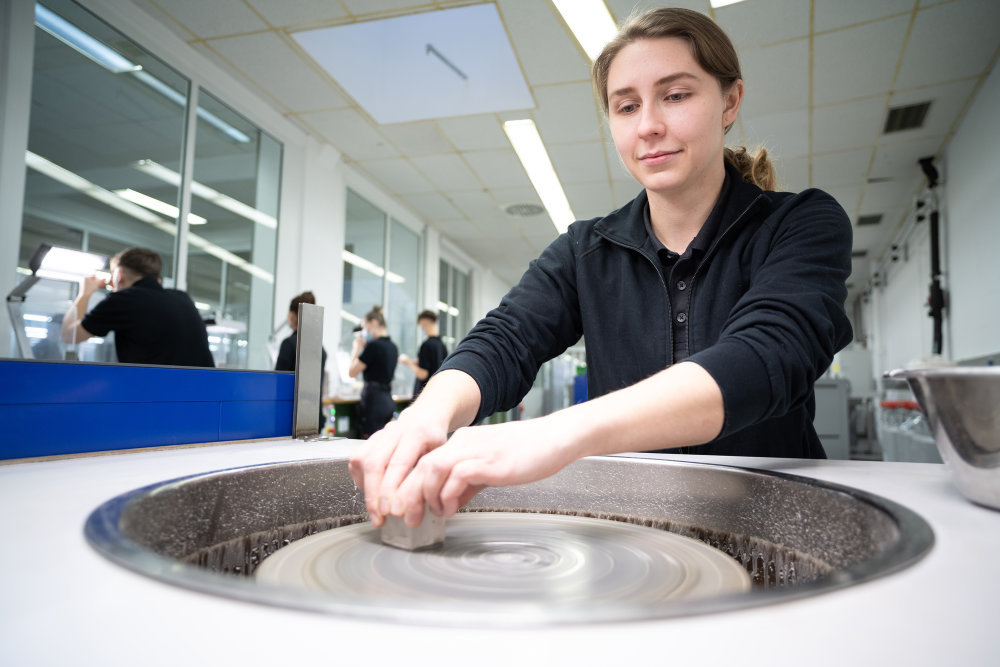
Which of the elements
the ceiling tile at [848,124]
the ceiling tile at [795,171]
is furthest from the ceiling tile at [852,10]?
the ceiling tile at [795,171]

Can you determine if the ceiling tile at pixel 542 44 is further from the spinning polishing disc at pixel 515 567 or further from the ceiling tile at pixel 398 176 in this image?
the spinning polishing disc at pixel 515 567

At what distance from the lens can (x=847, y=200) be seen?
21.7ft

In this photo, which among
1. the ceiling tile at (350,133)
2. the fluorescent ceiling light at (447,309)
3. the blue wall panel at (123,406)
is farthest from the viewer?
the fluorescent ceiling light at (447,309)

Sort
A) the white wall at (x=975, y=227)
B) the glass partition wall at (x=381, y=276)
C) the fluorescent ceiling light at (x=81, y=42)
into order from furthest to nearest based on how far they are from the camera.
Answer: the glass partition wall at (x=381, y=276) → the white wall at (x=975, y=227) → the fluorescent ceiling light at (x=81, y=42)

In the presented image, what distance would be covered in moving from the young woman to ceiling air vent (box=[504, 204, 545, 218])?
5915 millimetres

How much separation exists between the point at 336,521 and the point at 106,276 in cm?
289

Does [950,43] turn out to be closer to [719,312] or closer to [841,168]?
[841,168]

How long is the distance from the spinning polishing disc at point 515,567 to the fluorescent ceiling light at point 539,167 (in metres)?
4.66

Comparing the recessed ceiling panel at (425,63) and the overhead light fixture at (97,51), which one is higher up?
the recessed ceiling panel at (425,63)

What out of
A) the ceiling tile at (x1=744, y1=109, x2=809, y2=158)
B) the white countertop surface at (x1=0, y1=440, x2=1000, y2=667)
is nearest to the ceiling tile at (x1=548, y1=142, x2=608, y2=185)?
the ceiling tile at (x1=744, y1=109, x2=809, y2=158)

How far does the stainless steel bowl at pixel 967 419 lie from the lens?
50 cm

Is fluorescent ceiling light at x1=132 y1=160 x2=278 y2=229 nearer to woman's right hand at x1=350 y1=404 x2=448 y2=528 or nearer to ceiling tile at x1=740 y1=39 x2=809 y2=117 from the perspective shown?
ceiling tile at x1=740 y1=39 x2=809 y2=117

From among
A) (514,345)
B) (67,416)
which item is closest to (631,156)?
(514,345)

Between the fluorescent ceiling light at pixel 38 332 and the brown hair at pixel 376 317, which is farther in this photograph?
the brown hair at pixel 376 317
